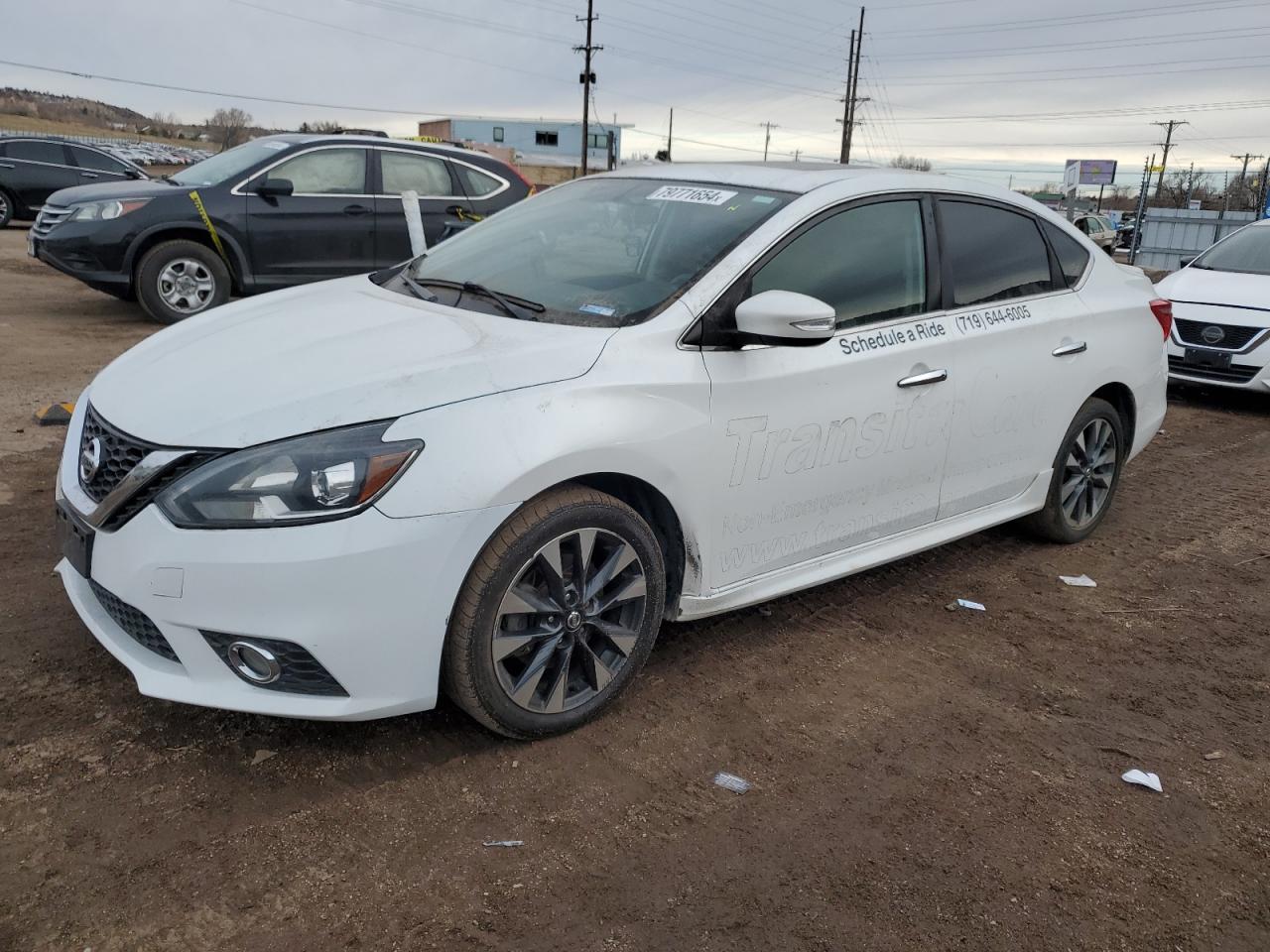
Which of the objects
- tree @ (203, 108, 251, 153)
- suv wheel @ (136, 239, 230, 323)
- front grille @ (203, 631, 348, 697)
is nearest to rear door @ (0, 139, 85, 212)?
suv wheel @ (136, 239, 230, 323)

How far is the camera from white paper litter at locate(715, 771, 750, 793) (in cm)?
290

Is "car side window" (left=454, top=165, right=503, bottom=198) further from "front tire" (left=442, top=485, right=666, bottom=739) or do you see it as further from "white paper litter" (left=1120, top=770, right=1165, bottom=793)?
"white paper litter" (left=1120, top=770, right=1165, bottom=793)

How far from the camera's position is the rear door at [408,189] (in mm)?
9469

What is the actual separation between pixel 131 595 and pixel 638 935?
1545 mm

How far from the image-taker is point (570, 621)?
117 inches

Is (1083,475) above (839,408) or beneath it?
beneath

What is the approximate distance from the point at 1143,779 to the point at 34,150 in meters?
19.7

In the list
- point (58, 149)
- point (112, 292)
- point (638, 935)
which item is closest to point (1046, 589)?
point (638, 935)

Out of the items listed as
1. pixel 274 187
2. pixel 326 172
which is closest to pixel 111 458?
pixel 274 187

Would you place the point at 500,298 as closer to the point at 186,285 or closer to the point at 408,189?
the point at 408,189

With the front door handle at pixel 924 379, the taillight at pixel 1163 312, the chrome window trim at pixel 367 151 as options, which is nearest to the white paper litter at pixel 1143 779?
the front door handle at pixel 924 379

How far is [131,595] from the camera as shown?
262cm

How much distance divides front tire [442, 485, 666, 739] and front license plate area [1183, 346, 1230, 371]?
7.45 metres

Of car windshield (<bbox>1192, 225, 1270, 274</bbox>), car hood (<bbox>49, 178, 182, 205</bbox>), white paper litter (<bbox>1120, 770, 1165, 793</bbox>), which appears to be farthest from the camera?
car windshield (<bbox>1192, 225, 1270, 274</bbox>)
